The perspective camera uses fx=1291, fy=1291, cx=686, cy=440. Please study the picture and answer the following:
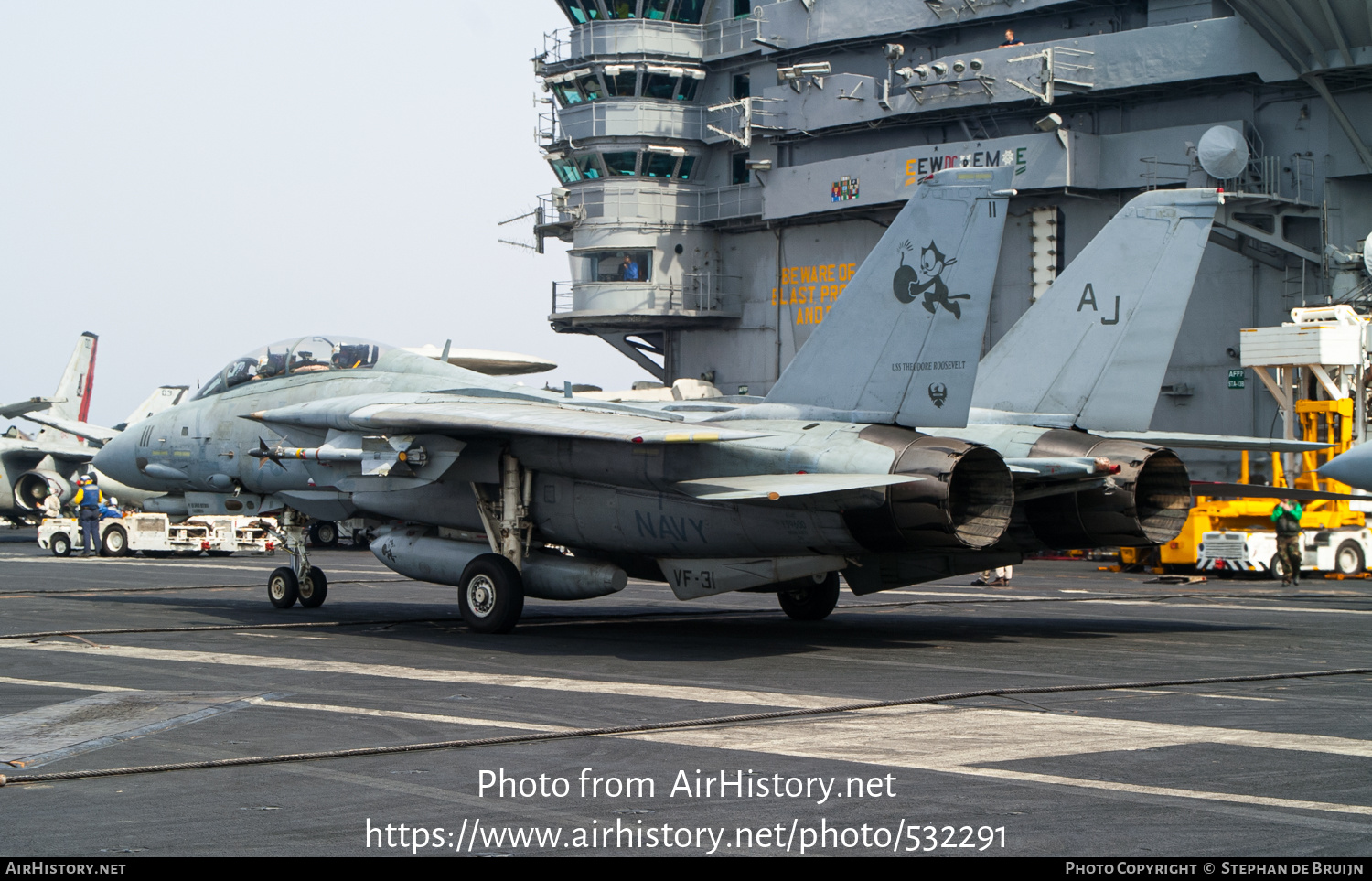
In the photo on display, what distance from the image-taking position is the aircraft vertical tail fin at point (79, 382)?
1729 inches

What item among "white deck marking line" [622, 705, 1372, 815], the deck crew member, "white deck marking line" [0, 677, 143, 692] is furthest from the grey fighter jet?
the deck crew member

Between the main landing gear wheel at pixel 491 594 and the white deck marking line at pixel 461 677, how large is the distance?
2.32 metres

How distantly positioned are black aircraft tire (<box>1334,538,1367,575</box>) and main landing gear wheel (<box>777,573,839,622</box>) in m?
14.1

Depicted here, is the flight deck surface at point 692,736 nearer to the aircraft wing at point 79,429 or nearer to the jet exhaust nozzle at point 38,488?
the aircraft wing at point 79,429

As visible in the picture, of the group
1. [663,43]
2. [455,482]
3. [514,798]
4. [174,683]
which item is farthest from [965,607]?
[663,43]

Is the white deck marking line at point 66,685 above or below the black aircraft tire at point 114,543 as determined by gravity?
above

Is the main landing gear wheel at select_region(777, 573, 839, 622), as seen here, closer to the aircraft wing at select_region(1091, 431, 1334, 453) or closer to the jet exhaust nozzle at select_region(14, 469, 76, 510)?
the aircraft wing at select_region(1091, 431, 1334, 453)

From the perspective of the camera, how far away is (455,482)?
1453cm

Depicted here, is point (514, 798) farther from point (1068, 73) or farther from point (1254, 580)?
point (1068, 73)

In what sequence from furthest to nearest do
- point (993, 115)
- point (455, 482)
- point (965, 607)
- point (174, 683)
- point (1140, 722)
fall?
point (993, 115) < point (965, 607) < point (455, 482) < point (174, 683) < point (1140, 722)

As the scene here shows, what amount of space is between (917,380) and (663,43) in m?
35.7

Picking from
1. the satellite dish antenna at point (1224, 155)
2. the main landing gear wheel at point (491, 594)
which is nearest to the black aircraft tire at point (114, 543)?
the main landing gear wheel at point (491, 594)

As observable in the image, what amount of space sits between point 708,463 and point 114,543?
80.8 ft

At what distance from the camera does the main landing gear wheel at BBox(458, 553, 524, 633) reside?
45.1 feet
